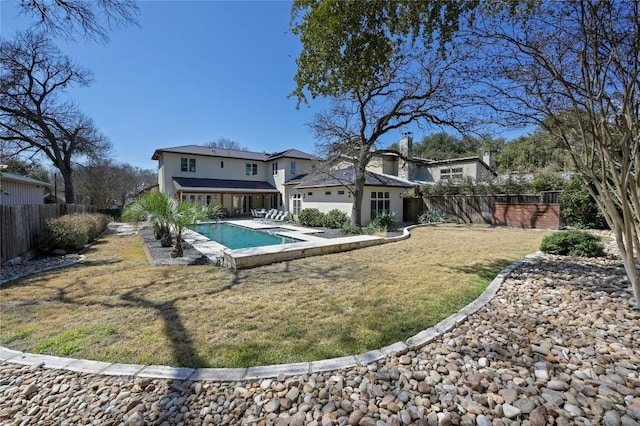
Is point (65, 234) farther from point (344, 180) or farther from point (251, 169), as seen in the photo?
point (251, 169)

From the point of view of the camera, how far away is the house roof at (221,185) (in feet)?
82.9

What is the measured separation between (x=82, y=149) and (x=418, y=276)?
30675 millimetres

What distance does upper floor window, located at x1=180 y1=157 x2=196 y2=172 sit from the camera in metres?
27.1

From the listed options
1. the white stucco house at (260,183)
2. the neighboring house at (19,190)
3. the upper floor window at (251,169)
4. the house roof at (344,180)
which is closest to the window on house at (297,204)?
the white stucco house at (260,183)

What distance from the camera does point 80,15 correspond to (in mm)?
Result: 6062

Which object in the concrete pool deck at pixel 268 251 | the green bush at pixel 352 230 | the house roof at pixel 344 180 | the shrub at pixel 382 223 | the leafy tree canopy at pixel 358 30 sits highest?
the leafy tree canopy at pixel 358 30

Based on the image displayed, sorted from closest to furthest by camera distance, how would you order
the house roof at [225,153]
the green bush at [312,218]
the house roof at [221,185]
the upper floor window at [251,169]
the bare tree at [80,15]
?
the bare tree at [80,15]
the green bush at [312,218]
the house roof at [221,185]
the house roof at [225,153]
the upper floor window at [251,169]

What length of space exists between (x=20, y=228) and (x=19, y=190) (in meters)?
9.27

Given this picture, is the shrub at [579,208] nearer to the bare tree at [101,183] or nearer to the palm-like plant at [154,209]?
the palm-like plant at [154,209]

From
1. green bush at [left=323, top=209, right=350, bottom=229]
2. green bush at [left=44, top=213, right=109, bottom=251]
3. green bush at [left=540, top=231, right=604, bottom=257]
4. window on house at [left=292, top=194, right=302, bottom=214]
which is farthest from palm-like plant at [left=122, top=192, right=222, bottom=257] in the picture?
window on house at [left=292, top=194, right=302, bottom=214]

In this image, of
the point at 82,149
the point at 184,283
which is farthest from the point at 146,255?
the point at 82,149

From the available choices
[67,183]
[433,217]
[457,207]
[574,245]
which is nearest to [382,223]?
[433,217]

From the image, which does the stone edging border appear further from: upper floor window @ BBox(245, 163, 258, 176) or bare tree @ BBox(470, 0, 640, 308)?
upper floor window @ BBox(245, 163, 258, 176)

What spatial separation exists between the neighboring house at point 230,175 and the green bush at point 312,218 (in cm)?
645
